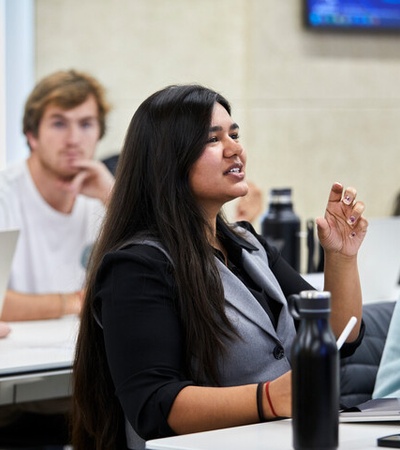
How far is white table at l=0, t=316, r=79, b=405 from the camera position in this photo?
8.18 feet

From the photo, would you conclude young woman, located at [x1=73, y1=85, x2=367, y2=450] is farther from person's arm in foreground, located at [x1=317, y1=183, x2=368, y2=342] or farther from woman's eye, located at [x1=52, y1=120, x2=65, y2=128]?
woman's eye, located at [x1=52, y1=120, x2=65, y2=128]

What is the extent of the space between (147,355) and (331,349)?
0.46 m

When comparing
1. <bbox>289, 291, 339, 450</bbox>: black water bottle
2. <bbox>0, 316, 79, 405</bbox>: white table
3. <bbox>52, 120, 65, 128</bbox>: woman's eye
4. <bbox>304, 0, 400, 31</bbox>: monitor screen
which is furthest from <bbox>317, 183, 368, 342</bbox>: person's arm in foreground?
<bbox>304, 0, 400, 31</bbox>: monitor screen

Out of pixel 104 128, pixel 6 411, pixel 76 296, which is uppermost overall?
pixel 104 128

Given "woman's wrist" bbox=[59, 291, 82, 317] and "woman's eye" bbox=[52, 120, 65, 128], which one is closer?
"woman's wrist" bbox=[59, 291, 82, 317]

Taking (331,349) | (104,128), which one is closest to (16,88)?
(104,128)

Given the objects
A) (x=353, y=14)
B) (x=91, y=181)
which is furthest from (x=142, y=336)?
(x=353, y=14)

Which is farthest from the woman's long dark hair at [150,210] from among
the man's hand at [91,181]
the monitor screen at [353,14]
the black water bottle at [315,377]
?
the monitor screen at [353,14]

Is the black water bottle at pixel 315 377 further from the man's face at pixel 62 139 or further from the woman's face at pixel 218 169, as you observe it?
the man's face at pixel 62 139

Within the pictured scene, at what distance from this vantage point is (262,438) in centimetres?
162

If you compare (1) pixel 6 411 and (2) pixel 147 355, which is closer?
(2) pixel 147 355

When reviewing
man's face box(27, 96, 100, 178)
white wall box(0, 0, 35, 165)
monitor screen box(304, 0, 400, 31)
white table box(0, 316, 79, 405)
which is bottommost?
white table box(0, 316, 79, 405)

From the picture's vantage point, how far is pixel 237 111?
207 inches

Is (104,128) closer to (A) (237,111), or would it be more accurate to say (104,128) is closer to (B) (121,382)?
(A) (237,111)
